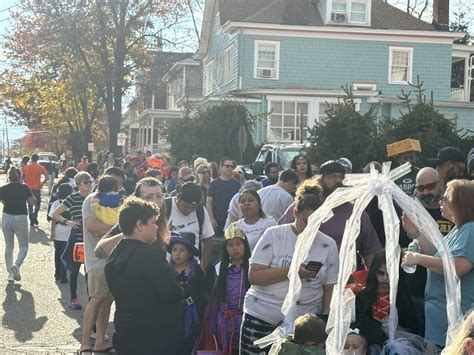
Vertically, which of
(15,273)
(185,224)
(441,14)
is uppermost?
(441,14)

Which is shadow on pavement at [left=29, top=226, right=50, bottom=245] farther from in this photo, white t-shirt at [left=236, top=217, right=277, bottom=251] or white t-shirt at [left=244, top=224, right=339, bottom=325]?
white t-shirt at [left=244, top=224, right=339, bottom=325]

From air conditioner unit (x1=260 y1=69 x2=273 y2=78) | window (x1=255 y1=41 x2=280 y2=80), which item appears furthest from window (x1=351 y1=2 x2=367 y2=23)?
air conditioner unit (x1=260 y1=69 x2=273 y2=78)

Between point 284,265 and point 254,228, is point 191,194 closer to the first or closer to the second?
point 254,228

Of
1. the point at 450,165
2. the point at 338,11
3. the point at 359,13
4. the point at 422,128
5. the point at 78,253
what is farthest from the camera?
the point at 359,13

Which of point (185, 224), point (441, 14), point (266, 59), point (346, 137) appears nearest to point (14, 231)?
point (185, 224)

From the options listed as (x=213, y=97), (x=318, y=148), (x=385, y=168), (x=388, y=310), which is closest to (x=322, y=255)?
(x=388, y=310)

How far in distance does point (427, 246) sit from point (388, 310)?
0.54m

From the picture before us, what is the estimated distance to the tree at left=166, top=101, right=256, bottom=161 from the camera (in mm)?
25422

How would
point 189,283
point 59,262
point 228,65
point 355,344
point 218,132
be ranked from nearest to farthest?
point 355,344
point 189,283
point 59,262
point 218,132
point 228,65

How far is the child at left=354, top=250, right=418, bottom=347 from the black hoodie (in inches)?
50.0

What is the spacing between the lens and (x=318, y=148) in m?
13.5

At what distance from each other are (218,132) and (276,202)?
16.8m

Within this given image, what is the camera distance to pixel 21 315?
9867mm

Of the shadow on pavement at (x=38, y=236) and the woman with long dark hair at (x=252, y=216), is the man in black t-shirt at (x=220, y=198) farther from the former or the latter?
the shadow on pavement at (x=38, y=236)
